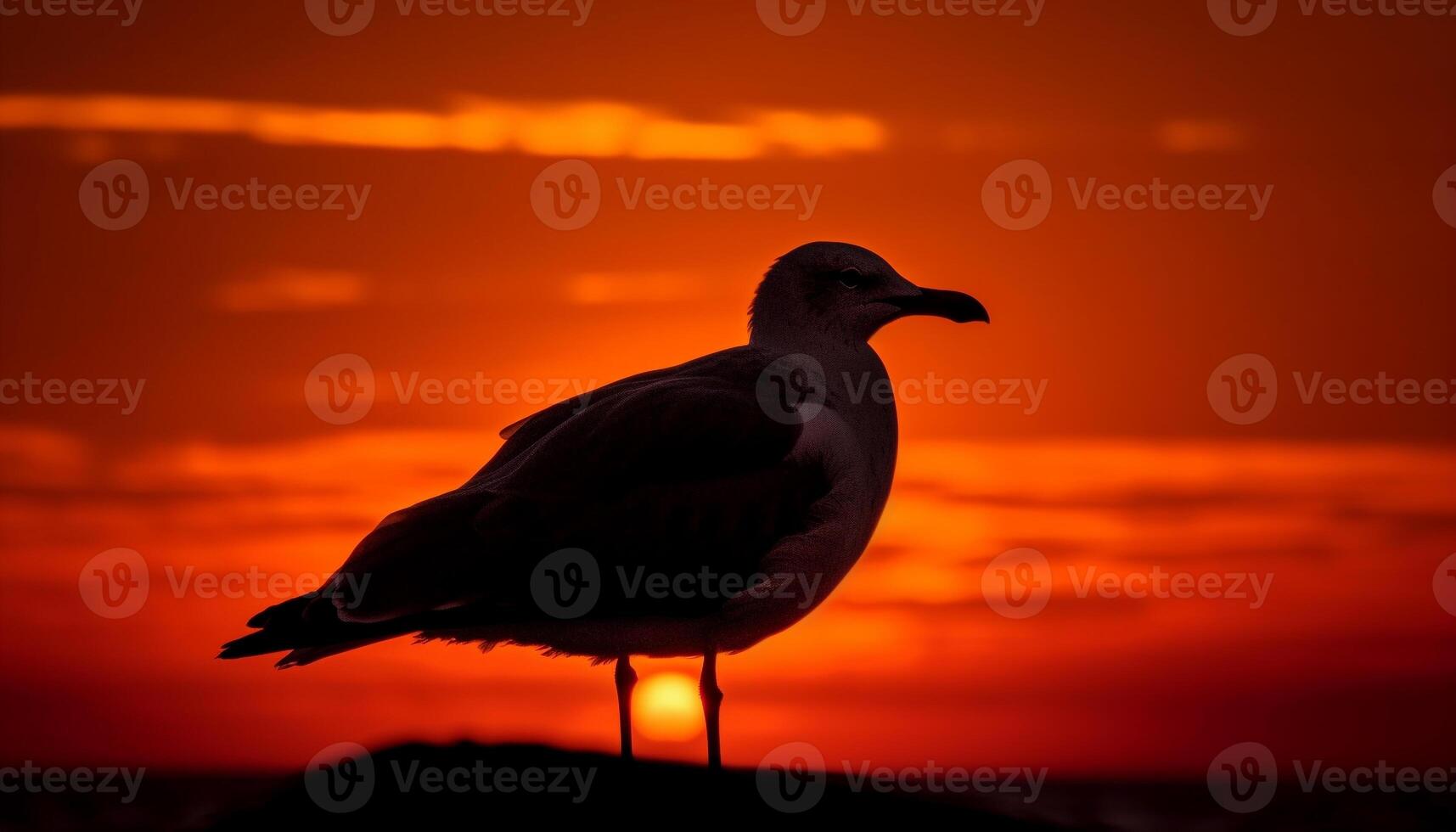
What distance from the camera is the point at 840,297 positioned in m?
10.2

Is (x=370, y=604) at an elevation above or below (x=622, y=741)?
above

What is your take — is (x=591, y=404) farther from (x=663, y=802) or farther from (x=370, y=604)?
(x=663, y=802)

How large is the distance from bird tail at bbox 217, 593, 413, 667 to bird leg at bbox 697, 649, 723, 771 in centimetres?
187

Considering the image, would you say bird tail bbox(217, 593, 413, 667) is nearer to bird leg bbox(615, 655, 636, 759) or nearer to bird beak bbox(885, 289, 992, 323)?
bird leg bbox(615, 655, 636, 759)

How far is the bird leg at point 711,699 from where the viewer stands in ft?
30.7

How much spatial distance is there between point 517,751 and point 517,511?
144cm

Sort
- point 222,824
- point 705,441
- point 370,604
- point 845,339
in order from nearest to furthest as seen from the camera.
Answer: point 222,824 → point 370,604 → point 705,441 → point 845,339

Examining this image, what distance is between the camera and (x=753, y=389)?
376 inches

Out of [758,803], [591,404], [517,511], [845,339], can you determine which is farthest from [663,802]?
[845,339]
